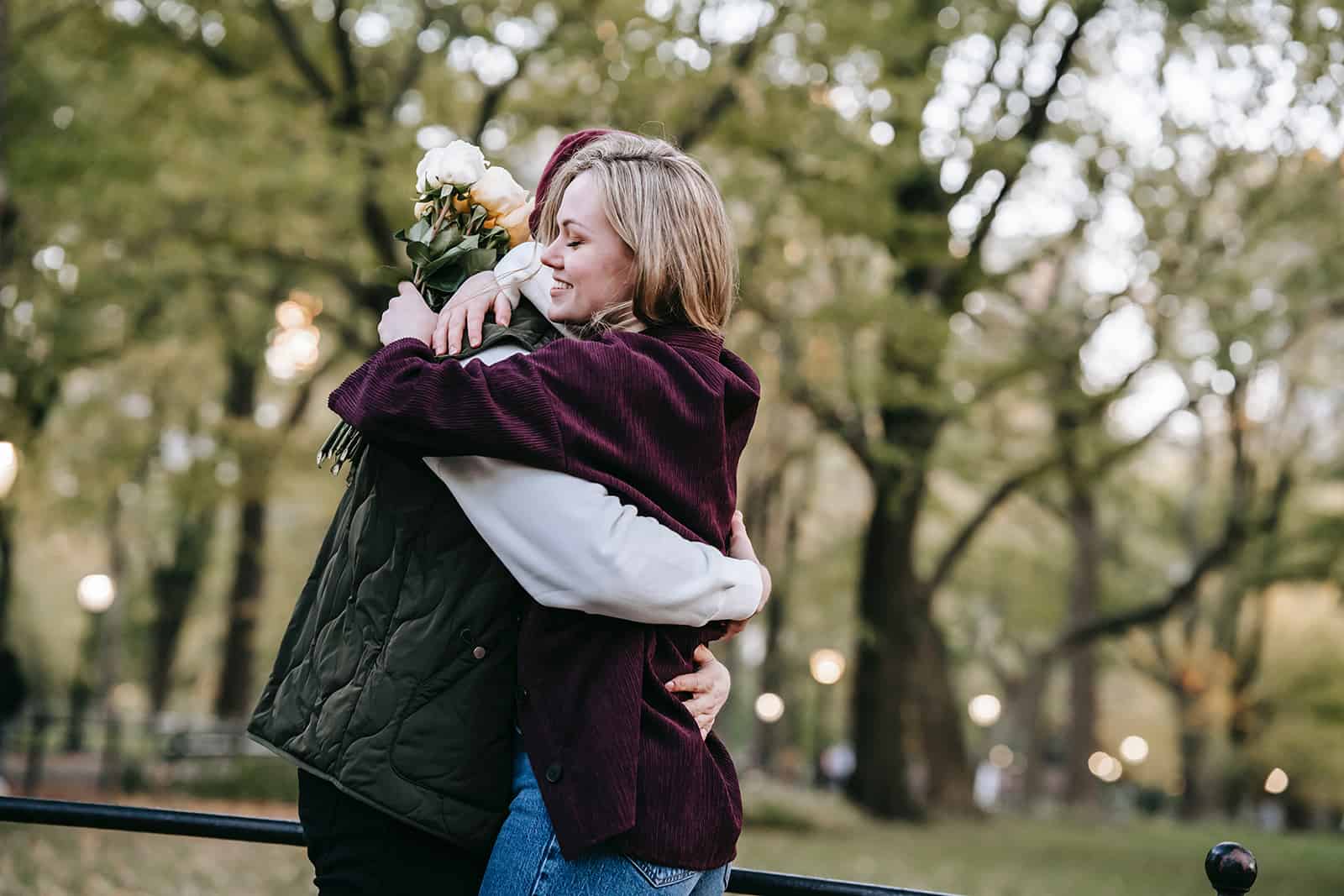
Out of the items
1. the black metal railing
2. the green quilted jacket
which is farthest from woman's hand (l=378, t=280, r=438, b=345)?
the black metal railing

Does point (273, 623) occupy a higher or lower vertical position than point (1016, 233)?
lower

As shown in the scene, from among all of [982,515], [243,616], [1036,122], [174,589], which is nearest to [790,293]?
[1036,122]

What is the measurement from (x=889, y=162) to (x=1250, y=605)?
23.8 metres

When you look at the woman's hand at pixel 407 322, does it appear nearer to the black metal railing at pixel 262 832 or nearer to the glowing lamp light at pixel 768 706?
the black metal railing at pixel 262 832

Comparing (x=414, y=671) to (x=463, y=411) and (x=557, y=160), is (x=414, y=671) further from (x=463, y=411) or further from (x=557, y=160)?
(x=557, y=160)

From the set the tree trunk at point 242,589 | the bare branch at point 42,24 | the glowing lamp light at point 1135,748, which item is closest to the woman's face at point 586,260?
the bare branch at point 42,24

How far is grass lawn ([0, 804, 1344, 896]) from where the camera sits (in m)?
9.54

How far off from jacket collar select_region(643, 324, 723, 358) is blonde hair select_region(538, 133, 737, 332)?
0.01m

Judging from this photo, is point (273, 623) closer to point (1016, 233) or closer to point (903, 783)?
point (903, 783)

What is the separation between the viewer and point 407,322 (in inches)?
81.9

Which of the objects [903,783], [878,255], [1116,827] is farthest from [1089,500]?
[878,255]

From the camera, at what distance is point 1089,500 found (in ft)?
82.3

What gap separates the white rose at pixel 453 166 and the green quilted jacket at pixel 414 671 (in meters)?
0.33

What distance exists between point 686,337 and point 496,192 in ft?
1.44
